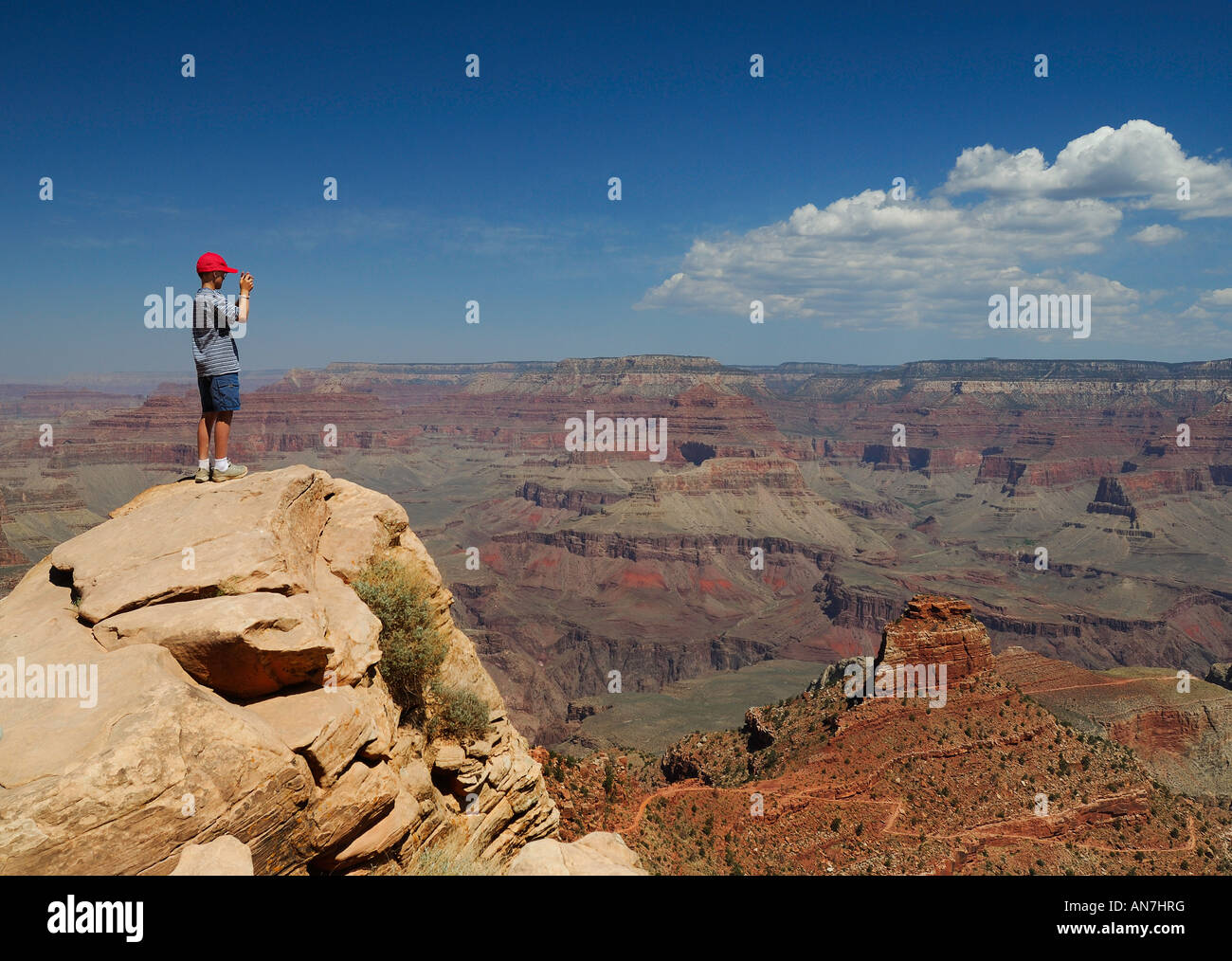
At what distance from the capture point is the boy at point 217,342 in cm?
1104

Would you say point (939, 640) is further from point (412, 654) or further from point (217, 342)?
point (217, 342)

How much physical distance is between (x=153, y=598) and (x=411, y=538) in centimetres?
678

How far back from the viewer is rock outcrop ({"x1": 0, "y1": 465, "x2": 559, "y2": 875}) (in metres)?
5.96

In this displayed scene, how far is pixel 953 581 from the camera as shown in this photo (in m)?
157

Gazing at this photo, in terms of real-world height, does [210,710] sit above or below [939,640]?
above

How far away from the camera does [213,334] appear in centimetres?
1132

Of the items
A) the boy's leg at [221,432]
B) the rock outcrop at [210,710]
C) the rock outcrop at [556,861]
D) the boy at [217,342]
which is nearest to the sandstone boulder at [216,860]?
the rock outcrop at [210,710]

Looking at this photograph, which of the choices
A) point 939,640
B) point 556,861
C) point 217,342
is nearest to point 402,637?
point 556,861

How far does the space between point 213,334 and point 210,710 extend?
6.74 metres

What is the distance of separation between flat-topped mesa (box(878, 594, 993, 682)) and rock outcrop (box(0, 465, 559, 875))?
27.8m
